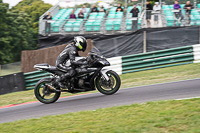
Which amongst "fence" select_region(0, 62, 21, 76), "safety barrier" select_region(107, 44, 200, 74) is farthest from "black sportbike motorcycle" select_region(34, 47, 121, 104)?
"safety barrier" select_region(107, 44, 200, 74)

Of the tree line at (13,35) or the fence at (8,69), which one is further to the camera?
the tree line at (13,35)

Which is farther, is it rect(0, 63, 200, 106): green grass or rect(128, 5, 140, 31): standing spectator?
rect(128, 5, 140, 31): standing spectator

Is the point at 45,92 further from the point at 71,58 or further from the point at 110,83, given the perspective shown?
the point at 110,83

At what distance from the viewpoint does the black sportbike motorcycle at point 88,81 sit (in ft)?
25.6

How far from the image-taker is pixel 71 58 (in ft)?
26.2

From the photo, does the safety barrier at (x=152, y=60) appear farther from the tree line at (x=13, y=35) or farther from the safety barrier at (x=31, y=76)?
the tree line at (x=13, y=35)

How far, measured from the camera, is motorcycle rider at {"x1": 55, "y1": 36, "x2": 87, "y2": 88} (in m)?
7.99

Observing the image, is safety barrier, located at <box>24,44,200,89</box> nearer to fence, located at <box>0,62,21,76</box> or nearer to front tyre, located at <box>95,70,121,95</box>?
fence, located at <box>0,62,21,76</box>

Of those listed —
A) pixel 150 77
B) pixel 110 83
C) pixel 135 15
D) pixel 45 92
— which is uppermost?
pixel 135 15

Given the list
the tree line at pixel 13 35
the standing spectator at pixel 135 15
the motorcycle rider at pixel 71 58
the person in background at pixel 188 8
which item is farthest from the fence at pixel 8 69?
the person in background at pixel 188 8

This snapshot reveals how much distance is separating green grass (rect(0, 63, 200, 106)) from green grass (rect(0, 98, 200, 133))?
425 centimetres

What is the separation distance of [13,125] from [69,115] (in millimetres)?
1186

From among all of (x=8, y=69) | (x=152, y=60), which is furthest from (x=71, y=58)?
(x=152, y=60)

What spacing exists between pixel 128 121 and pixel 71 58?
10.8 ft
